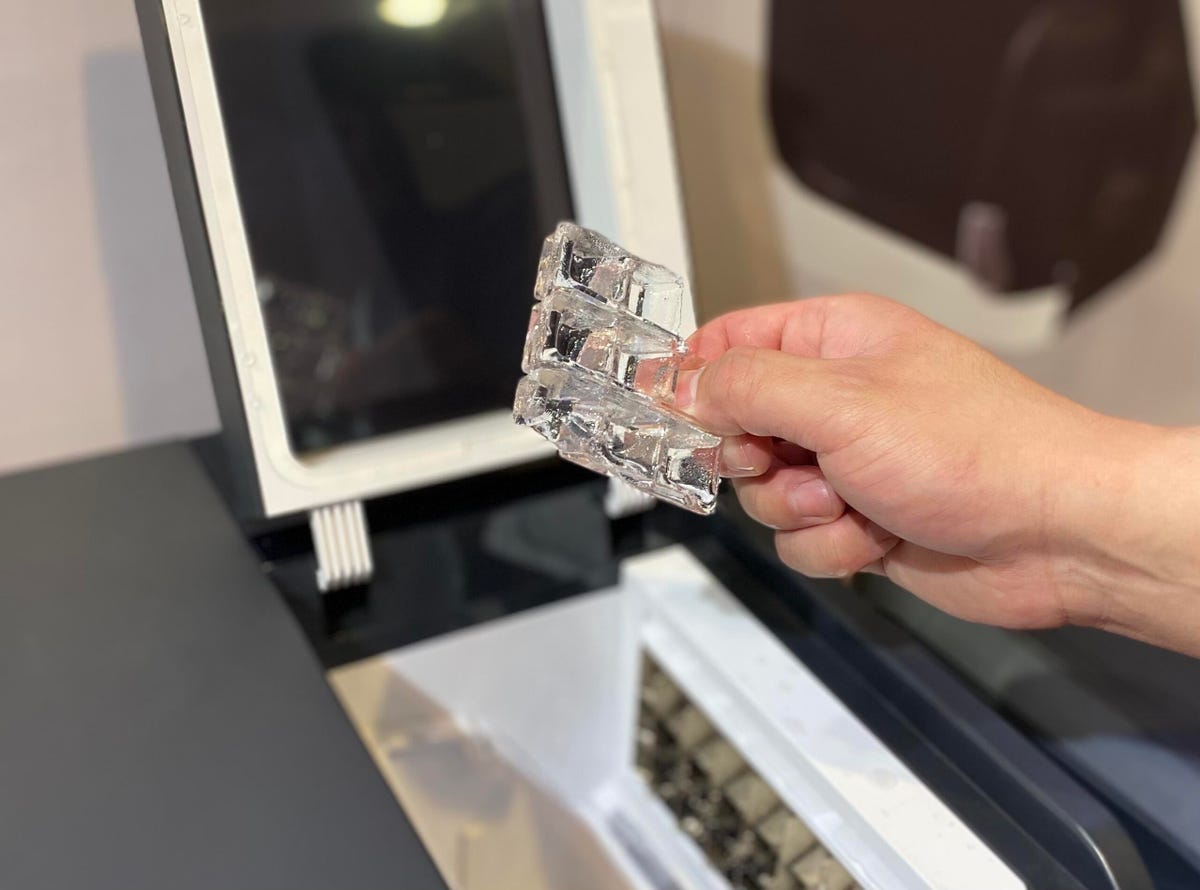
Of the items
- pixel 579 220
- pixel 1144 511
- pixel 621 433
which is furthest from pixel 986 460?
pixel 579 220

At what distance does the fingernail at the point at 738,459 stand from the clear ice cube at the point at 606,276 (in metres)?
0.10

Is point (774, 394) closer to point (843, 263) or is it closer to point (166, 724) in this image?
point (166, 724)

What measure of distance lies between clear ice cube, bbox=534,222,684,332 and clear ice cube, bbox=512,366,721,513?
→ 5 cm

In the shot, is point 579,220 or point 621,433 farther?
point 579,220

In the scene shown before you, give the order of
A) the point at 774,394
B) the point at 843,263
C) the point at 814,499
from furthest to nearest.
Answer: the point at 843,263
the point at 814,499
the point at 774,394

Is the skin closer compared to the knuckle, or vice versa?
the skin

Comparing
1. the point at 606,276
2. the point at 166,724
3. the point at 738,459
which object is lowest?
the point at 166,724

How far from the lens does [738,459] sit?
2.20 feet

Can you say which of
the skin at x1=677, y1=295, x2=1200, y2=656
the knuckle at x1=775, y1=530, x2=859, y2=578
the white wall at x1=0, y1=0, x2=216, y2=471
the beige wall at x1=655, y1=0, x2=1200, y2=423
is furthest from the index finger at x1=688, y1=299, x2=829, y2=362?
the white wall at x1=0, y1=0, x2=216, y2=471

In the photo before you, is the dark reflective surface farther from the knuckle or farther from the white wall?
the knuckle

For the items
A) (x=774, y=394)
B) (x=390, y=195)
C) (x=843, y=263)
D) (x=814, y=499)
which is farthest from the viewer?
(x=843, y=263)

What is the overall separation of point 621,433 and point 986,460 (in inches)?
8.5

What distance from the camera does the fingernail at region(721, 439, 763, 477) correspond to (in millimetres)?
667

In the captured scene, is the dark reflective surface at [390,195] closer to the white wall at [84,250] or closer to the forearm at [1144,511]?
the white wall at [84,250]
